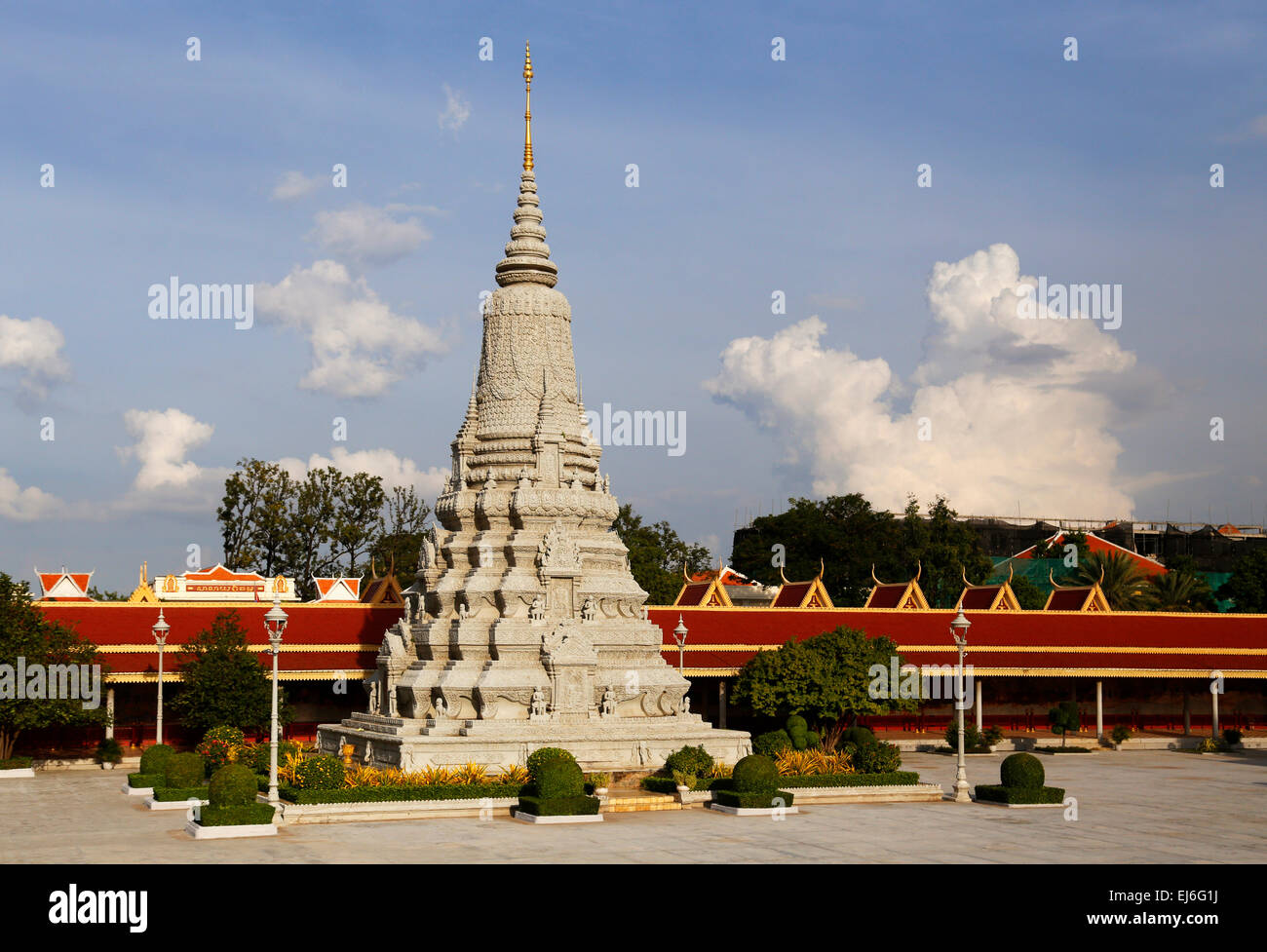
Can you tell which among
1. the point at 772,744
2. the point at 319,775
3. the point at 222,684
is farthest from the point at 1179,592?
the point at 319,775

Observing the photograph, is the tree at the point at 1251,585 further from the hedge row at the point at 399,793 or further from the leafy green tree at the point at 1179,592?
the hedge row at the point at 399,793

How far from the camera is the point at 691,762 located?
38.6m

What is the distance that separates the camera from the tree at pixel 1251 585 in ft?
282

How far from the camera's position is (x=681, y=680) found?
44.8 metres

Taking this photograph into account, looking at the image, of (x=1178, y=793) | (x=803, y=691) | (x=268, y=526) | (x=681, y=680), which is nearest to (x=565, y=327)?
(x=681, y=680)

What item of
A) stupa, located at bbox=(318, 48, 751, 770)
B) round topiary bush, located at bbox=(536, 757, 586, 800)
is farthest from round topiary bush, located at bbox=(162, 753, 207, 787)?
round topiary bush, located at bbox=(536, 757, 586, 800)

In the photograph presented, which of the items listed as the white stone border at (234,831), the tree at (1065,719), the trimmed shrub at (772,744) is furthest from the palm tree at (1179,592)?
the white stone border at (234,831)

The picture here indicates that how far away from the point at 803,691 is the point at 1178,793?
14.1 meters

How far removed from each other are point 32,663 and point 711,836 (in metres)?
26.3

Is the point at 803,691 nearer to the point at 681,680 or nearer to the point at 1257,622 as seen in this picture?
the point at 681,680

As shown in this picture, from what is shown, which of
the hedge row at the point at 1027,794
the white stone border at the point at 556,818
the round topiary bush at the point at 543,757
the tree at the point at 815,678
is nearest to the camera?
the white stone border at the point at 556,818

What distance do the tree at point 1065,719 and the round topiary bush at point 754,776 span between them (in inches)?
1107
